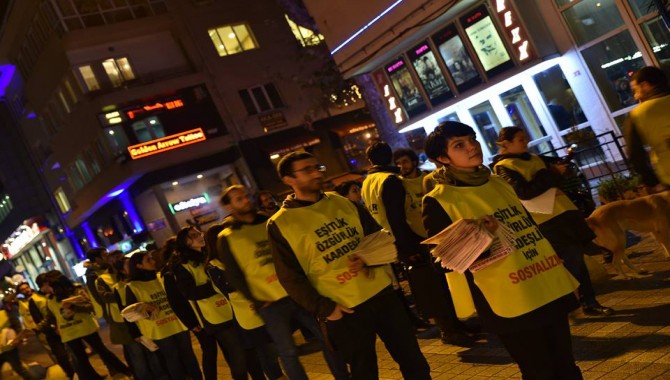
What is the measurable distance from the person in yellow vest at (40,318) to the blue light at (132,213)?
1917 cm

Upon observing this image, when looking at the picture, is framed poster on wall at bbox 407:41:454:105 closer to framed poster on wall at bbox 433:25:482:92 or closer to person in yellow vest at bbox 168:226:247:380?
framed poster on wall at bbox 433:25:482:92

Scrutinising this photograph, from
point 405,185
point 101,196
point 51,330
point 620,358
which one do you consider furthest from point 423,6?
point 101,196

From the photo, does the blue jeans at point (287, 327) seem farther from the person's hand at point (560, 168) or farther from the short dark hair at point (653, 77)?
the short dark hair at point (653, 77)

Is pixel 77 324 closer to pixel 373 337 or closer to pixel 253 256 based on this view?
pixel 253 256

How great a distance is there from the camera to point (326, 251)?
13.9 feet

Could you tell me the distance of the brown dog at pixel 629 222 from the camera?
6441 mm

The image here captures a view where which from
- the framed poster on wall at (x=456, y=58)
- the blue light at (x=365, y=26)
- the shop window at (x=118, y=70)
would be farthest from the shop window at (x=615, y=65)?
the shop window at (x=118, y=70)

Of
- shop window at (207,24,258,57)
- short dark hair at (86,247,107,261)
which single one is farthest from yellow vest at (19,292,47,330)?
shop window at (207,24,258,57)

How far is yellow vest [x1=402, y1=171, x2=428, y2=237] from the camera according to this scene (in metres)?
6.57

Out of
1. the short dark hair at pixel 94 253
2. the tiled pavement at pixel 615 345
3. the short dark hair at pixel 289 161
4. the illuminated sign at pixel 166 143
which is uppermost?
the illuminated sign at pixel 166 143

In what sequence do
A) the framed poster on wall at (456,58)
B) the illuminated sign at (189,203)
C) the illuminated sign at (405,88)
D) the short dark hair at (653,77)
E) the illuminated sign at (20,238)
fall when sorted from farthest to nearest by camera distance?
the illuminated sign at (20,238), the illuminated sign at (189,203), the illuminated sign at (405,88), the framed poster on wall at (456,58), the short dark hair at (653,77)

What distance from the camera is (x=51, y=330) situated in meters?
11.5

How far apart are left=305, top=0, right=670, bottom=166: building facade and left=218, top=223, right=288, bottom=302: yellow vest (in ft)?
26.4

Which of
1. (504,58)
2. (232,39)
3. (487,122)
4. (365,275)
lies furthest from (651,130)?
(232,39)
